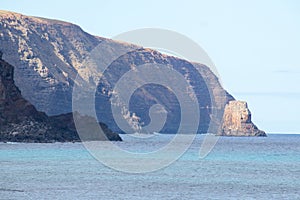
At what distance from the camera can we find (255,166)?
357 feet

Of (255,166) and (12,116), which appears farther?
(12,116)

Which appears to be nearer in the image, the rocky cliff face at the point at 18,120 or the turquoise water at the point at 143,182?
the turquoise water at the point at 143,182

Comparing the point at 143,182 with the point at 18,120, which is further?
the point at 18,120

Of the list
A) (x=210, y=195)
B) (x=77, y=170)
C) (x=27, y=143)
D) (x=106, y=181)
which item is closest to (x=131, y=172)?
(x=77, y=170)

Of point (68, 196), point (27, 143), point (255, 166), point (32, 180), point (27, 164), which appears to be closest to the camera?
point (68, 196)

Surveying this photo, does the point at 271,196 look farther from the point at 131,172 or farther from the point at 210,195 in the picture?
the point at 131,172

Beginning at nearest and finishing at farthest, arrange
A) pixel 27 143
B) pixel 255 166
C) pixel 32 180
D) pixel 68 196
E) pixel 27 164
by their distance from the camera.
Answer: pixel 68 196, pixel 32 180, pixel 27 164, pixel 255 166, pixel 27 143

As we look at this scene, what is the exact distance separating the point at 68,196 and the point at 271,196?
17338 millimetres

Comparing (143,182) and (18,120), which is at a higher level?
(18,120)

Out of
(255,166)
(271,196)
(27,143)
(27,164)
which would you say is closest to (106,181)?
(271,196)

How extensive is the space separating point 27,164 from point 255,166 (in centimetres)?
3249

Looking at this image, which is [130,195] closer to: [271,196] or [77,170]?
[271,196]

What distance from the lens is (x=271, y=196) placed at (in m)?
64.8

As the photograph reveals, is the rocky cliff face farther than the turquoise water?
Yes
